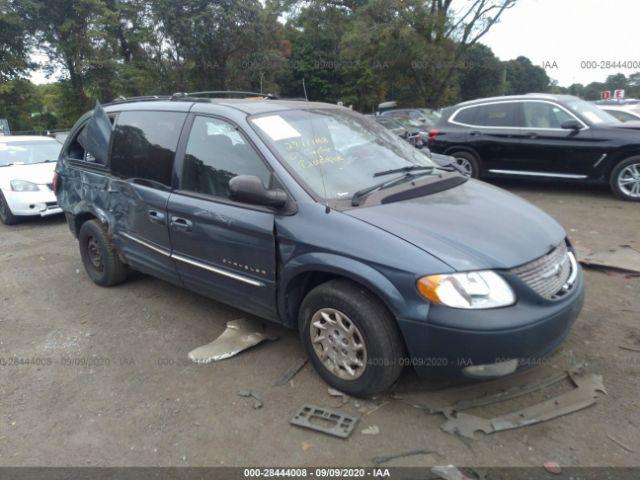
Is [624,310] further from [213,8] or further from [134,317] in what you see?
[213,8]

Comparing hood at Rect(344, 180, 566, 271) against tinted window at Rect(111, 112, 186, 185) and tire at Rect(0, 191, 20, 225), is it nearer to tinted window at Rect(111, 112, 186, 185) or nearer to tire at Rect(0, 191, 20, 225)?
tinted window at Rect(111, 112, 186, 185)

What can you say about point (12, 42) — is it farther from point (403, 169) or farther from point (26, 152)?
point (403, 169)

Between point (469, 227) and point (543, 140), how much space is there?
5647mm

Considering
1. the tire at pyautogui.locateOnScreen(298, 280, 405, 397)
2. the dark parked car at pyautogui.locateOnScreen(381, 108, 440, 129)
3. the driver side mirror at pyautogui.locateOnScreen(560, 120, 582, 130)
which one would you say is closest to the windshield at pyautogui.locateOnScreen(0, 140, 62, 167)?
the tire at pyautogui.locateOnScreen(298, 280, 405, 397)

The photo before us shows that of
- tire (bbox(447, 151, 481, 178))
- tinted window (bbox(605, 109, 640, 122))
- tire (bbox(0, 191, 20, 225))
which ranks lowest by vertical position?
tire (bbox(0, 191, 20, 225))

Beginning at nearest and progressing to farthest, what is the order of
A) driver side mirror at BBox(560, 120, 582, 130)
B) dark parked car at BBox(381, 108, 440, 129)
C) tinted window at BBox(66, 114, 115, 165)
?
tinted window at BBox(66, 114, 115, 165)
driver side mirror at BBox(560, 120, 582, 130)
dark parked car at BBox(381, 108, 440, 129)

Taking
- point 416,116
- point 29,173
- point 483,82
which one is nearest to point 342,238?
point 29,173

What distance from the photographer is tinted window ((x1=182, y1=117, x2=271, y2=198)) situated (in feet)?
10.7

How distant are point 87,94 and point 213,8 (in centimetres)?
809

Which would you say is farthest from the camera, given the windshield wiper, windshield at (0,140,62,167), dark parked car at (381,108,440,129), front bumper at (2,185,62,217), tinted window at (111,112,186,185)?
dark parked car at (381,108,440,129)

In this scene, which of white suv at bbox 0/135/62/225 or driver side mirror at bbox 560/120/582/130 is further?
white suv at bbox 0/135/62/225

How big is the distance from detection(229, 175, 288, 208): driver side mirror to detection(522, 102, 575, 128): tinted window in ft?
20.4

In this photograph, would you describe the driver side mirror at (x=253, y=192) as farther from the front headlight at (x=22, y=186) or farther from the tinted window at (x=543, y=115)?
the front headlight at (x=22, y=186)

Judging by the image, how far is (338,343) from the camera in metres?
2.88
